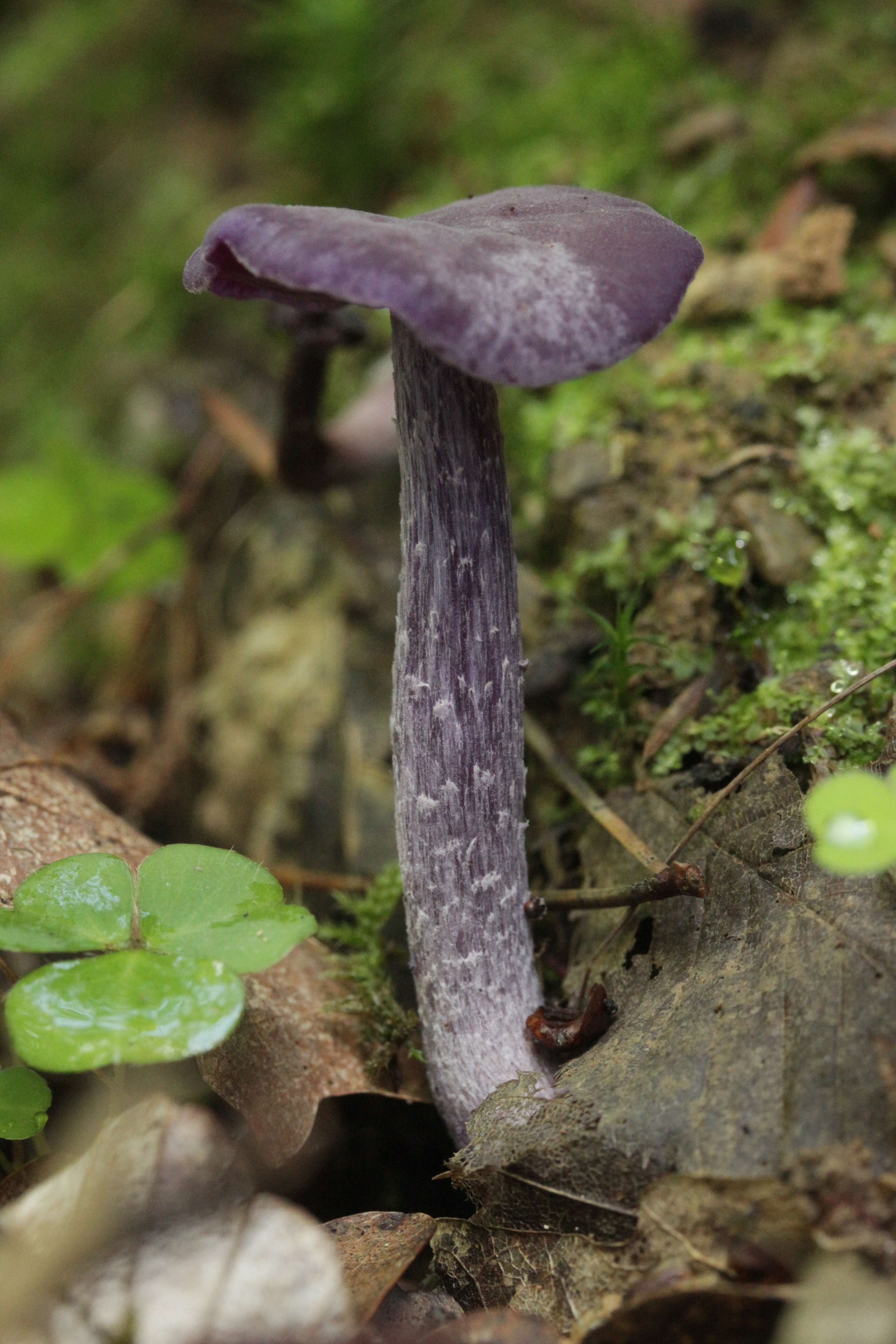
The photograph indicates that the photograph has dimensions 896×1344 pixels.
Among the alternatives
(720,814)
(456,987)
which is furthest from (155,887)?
(720,814)

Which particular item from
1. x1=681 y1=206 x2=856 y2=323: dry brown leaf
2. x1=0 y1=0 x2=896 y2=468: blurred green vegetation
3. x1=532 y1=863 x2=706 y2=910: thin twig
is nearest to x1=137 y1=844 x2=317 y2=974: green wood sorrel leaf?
x1=532 y1=863 x2=706 y2=910: thin twig

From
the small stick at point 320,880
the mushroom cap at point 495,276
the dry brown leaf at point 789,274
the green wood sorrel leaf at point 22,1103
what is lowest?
the small stick at point 320,880

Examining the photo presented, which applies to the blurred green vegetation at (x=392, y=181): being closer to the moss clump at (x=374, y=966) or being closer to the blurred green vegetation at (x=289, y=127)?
the blurred green vegetation at (x=289, y=127)

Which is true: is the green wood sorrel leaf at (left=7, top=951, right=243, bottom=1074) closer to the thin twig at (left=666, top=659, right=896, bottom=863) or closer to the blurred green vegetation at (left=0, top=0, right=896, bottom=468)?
the thin twig at (left=666, top=659, right=896, bottom=863)

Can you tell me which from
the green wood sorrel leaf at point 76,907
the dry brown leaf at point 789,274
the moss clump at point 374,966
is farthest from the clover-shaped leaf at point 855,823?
the dry brown leaf at point 789,274

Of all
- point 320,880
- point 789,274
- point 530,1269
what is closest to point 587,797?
point 320,880

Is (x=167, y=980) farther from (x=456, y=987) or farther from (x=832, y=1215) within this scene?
(x=832, y=1215)
